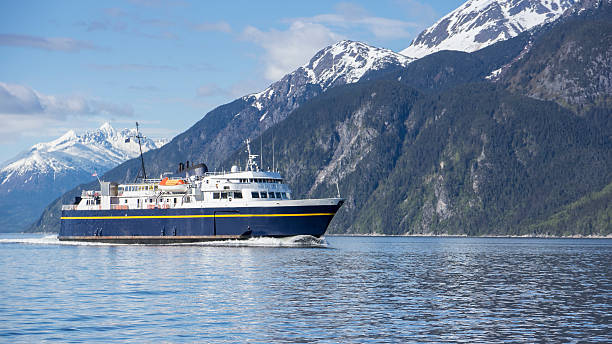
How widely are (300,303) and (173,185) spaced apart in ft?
254

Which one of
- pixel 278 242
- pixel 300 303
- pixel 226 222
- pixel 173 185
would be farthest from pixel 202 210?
pixel 300 303

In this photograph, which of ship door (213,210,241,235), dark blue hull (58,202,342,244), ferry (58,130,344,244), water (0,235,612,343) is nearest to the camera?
water (0,235,612,343)

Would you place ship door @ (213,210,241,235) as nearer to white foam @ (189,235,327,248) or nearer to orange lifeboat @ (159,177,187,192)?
white foam @ (189,235,327,248)

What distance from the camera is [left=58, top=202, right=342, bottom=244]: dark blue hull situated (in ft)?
354

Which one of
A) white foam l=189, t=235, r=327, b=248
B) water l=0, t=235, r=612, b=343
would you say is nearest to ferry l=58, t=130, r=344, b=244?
white foam l=189, t=235, r=327, b=248

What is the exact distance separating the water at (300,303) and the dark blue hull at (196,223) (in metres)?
26.6

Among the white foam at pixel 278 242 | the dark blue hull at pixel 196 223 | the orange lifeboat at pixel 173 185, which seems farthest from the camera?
the orange lifeboat at pixel 173 185

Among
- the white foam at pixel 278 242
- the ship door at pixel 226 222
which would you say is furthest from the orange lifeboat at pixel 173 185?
the white foam at pixel 278 242

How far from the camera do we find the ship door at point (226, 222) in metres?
111

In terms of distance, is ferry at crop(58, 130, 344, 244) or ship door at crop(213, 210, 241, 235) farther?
ship door at crop(213, 210, 241, 235)

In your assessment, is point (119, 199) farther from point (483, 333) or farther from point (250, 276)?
point (483, 333)

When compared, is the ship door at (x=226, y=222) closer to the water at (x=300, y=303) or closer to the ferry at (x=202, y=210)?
the ferry at (x=202, y=210)

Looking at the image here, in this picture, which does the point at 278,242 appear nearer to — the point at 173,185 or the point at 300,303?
the point at 173,185

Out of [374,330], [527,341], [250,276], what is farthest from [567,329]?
[250,276]
